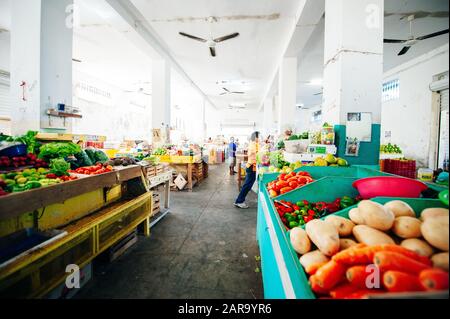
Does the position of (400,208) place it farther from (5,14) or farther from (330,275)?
(5,14)

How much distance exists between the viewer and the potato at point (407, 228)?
1.01 meters

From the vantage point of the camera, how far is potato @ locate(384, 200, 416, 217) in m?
1.17

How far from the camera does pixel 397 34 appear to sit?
20.7ft

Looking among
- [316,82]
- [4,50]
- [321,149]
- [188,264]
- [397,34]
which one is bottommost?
[188,264]

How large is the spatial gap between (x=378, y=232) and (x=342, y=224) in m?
0.19

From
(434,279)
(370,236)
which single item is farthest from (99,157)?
(434,279)

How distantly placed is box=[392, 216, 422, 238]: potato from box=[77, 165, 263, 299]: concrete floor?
1667mm

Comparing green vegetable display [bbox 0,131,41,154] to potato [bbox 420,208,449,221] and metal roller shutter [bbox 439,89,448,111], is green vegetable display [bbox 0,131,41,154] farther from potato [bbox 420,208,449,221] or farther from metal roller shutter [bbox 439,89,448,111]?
metal roller shutter [bbox 439,89,448,111]

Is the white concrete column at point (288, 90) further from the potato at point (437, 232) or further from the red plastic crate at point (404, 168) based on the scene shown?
Result: the potato at point (437, 232)

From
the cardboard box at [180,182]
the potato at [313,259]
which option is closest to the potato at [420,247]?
the potato at [313,259]

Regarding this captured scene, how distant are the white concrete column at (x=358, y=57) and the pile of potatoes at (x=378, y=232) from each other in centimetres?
269
